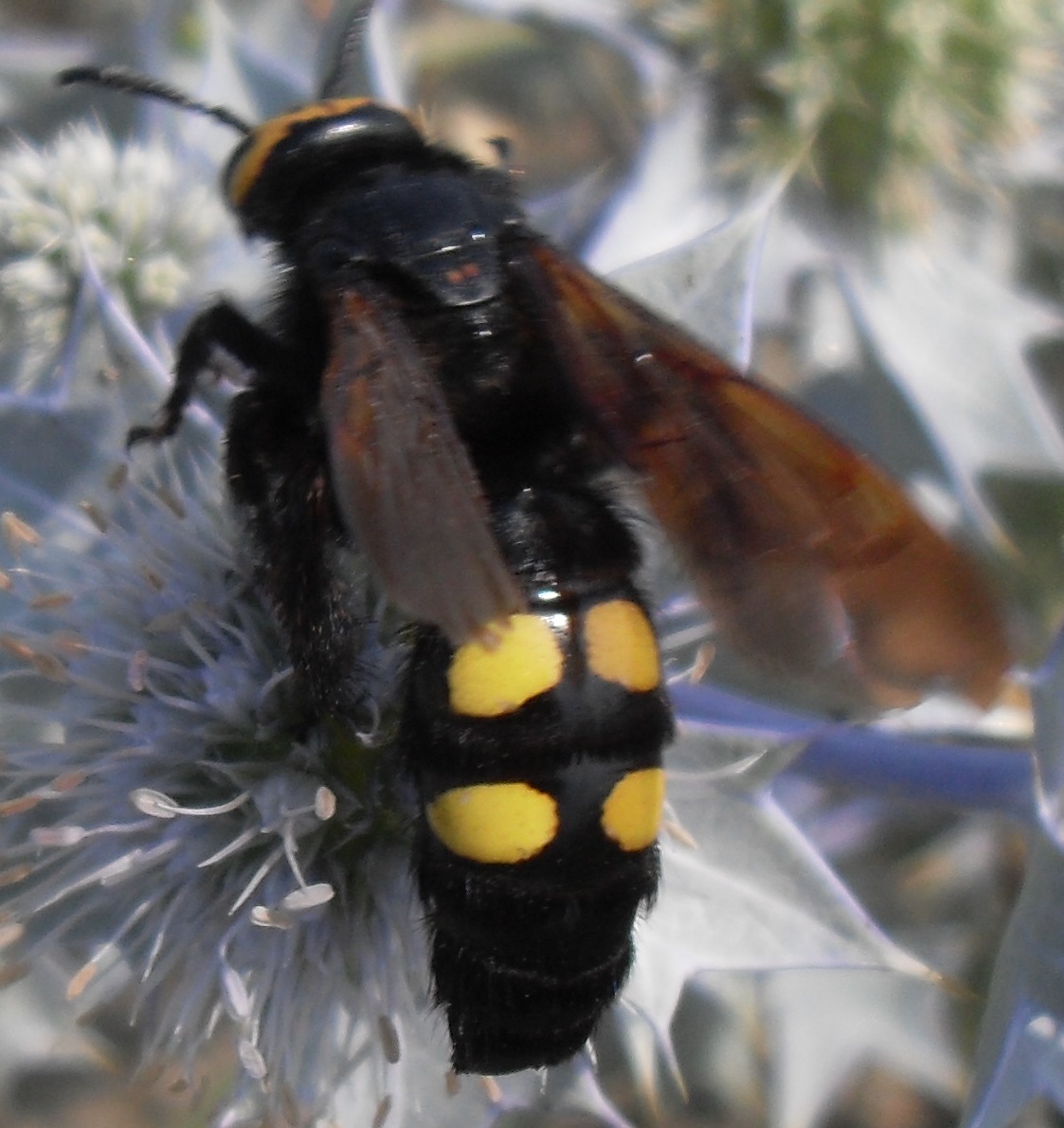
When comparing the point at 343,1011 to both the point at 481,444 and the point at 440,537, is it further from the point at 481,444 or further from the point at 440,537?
the point at 440,537

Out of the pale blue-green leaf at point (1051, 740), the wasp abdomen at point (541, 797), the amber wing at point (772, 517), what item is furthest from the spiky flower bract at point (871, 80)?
the wasp abdomen at point (541, 797)

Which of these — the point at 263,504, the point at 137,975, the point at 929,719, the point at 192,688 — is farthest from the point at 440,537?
the point at 929,719

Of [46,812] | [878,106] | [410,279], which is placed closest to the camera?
[410,279]

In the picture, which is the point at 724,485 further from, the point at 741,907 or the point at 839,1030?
the point at 839,1030

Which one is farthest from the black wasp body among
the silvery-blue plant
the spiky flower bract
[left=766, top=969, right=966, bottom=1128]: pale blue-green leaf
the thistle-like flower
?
[left=766, top=969, right=966, bottom=1128]: pale blue-green leaf

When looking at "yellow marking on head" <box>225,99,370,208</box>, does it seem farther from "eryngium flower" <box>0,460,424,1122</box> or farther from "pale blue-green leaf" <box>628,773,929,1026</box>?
"pale blue-green leaf" <box>628,773,929,1026</box>

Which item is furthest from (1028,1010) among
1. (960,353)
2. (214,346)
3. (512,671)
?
(960,353)
